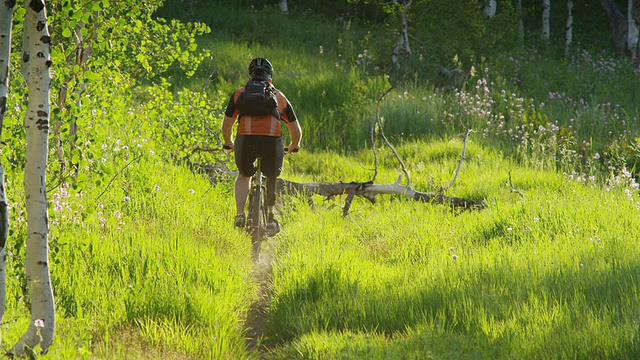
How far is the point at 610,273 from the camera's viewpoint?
530cm

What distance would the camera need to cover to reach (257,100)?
21.9 feet

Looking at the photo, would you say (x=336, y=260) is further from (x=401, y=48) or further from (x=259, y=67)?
(x=401, y=48)

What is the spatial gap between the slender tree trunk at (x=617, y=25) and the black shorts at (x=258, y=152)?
19.1 meters

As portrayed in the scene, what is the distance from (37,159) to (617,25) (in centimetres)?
2289

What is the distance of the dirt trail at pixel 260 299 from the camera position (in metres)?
5.46

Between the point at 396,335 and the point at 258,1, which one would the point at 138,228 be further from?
the point at 258,1

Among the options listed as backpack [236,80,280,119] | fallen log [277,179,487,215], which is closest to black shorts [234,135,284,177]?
backpack [236,80,280,119]

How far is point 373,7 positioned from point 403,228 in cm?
2171

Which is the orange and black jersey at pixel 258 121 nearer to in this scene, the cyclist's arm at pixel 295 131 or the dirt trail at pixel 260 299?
the cyclist's arm at pixel 295 131

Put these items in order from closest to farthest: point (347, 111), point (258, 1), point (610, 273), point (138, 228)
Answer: point (610, 273), point (138, 228), point (347, 111), point (258, 1)

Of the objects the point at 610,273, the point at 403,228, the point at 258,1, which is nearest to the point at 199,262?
the point at 403,228

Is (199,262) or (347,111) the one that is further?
(347,111)

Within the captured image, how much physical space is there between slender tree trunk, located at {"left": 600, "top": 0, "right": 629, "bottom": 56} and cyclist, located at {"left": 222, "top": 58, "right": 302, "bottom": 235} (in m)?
18.9

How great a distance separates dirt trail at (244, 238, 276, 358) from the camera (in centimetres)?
546
